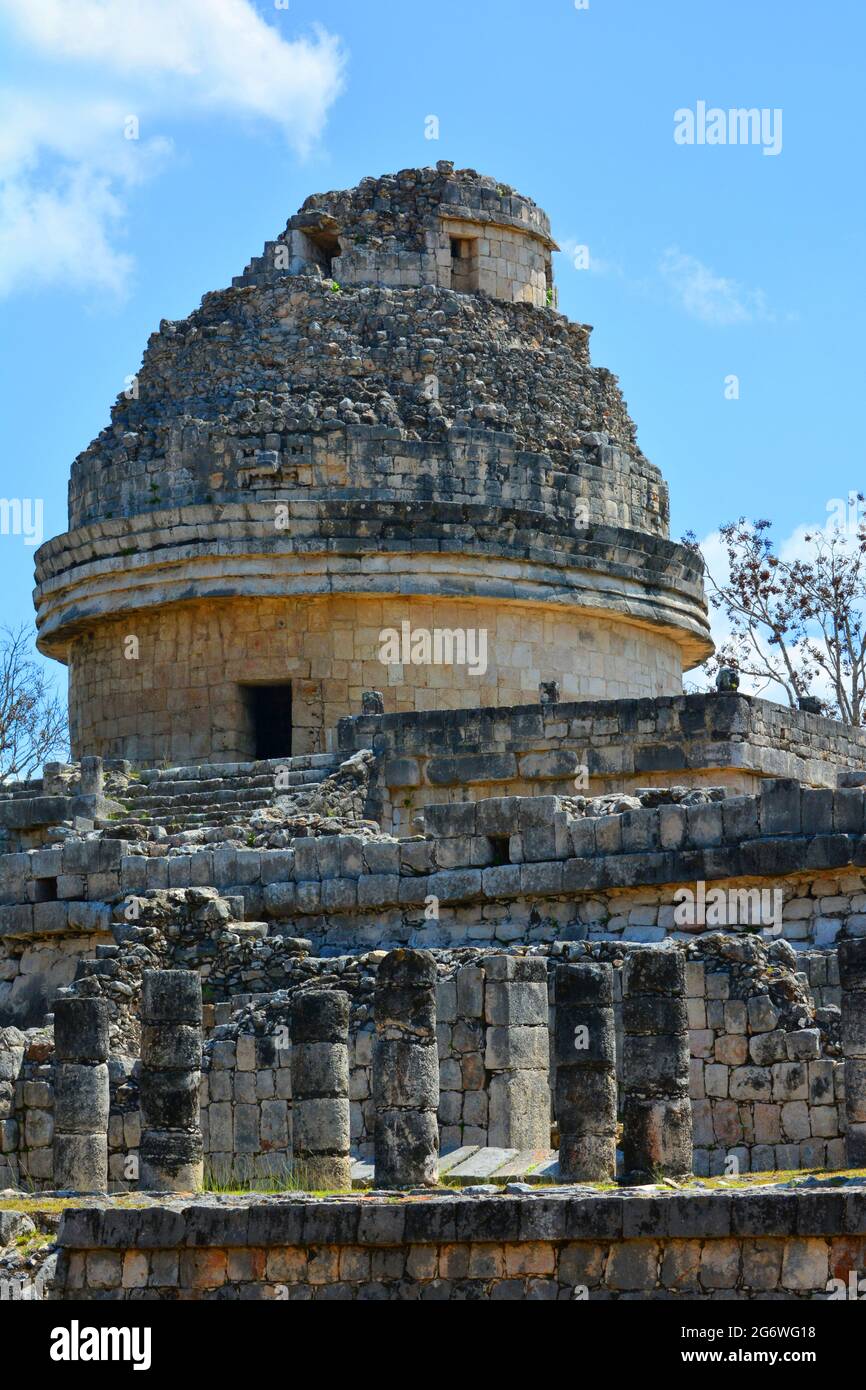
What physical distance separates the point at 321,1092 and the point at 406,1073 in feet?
2.40

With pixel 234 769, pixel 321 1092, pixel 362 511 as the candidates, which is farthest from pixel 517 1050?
pixel 362 511

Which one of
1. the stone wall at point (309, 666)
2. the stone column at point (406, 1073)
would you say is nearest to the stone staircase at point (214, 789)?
the stone wall at point (309, 666)

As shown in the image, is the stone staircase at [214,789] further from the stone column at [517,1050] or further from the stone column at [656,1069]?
the stone column at [656,1069]

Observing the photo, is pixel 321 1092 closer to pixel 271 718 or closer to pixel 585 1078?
pixel 585 1078

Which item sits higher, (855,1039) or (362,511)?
(362,511)

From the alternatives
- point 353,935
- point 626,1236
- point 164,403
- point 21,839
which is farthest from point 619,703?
point 626,1236

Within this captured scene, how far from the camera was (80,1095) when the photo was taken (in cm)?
1856

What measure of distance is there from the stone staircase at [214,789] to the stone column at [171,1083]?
21.5ft

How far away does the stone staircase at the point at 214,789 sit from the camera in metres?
24.9

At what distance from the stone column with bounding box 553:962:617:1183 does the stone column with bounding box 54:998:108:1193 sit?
140 inches

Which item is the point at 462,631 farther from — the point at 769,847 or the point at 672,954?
the point at 672,954

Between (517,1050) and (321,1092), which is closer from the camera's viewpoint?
(321,1092)

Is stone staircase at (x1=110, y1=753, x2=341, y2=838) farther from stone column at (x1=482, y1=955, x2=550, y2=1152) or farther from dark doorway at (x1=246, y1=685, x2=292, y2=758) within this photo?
stone column at (x1=482, y1=955, x2=550, y2=1152)

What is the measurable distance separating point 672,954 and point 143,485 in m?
14.7
